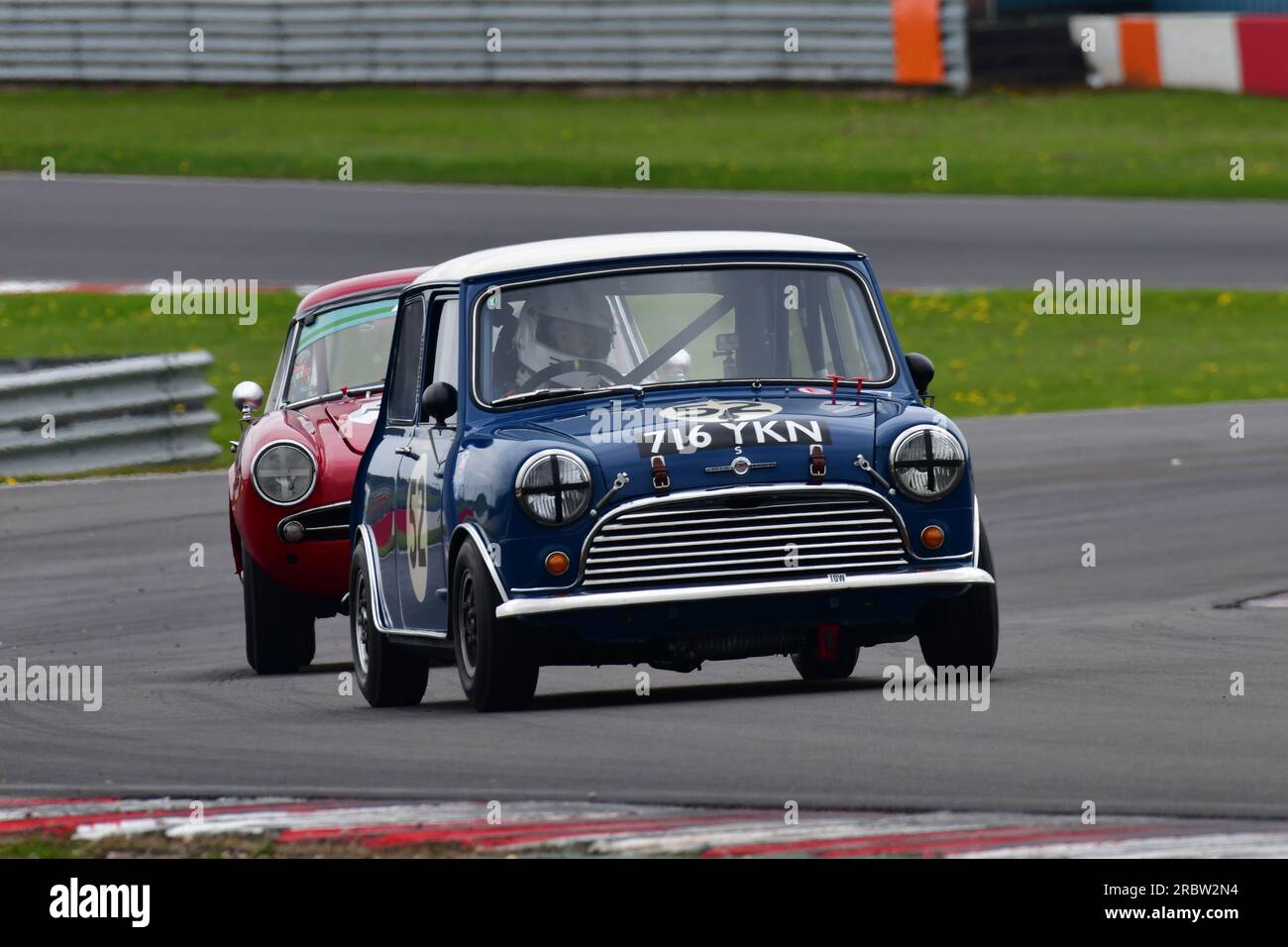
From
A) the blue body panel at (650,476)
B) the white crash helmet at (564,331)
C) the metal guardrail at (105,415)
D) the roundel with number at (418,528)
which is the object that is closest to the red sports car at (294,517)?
the roundel with number at (418,528)

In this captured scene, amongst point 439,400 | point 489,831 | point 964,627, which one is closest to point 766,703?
point 964,627

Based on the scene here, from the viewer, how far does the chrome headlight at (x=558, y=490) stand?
25.3 ft

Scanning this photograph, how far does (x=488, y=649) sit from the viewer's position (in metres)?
7.80

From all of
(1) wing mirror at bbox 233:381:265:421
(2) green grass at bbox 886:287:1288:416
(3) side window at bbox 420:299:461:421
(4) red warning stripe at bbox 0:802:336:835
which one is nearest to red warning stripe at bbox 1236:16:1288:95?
(2) green grass at bbox 886:287:1288:416

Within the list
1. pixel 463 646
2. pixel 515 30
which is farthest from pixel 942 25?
pixel 463 646

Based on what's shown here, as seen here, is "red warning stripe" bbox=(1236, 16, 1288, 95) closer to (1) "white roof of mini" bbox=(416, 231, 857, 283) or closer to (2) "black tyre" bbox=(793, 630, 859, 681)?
(2) "black tyre" bbox=(793, 630, 859, 681)

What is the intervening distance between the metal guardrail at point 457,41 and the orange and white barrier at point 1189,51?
2206 millimetres

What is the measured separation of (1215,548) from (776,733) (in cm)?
616

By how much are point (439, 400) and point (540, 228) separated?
1659 cm

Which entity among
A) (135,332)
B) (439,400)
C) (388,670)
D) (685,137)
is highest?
(685,137)

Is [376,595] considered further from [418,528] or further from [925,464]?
[925,464]

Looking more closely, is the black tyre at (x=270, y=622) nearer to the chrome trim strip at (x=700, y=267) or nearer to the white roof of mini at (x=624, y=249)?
the white roof of mini at (x=624, y=249)

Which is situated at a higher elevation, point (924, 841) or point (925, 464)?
point (925, 464)
